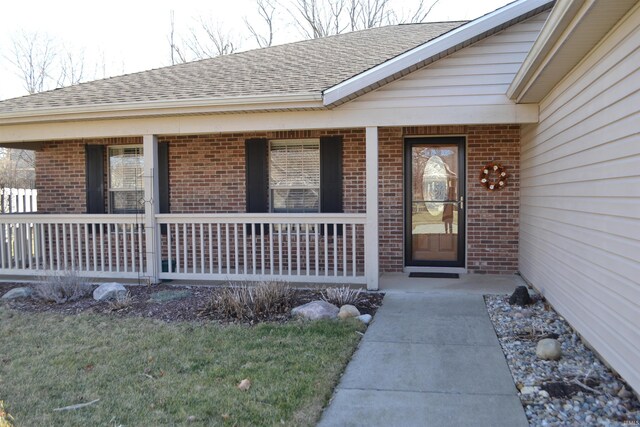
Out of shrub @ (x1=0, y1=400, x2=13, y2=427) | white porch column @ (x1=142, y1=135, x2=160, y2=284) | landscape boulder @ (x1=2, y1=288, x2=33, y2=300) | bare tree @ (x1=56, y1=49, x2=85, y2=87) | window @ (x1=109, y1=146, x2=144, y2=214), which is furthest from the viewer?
bare tree @ (x1=56, y1=49, x2=85, y2=87)

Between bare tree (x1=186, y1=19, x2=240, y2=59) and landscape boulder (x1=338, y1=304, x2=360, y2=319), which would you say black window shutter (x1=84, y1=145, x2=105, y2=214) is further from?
bare tree (x1=186, y1=19, x2=240, y2=59)

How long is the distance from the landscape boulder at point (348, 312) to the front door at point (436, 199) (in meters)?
2.83

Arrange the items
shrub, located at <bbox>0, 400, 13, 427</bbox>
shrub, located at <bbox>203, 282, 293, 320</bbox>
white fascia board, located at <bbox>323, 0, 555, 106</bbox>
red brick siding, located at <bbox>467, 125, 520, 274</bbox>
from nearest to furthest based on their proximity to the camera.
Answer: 1. shrub, located at <bbox>0, 400, 13, 427</bbox>
2. shrub, located at <bbox>203, 282, 293, 320</bbox>
3. white fascia board, located at <bbox>323, 0, 555, 106</bbox>
4. red brick siding, located at <bbox>467, 125, 520, 274</bbox>

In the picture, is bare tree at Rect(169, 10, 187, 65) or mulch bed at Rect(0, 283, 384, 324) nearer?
mulch bed at Rect(0, 283, 384, 324)

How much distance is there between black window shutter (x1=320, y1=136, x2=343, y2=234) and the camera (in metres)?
8.12

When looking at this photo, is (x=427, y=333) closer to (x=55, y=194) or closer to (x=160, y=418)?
(x=160, y=418)

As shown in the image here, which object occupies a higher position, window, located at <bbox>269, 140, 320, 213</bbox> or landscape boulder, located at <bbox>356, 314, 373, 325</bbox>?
window, located at <bbox>269, 140, 320, 213</bbox>

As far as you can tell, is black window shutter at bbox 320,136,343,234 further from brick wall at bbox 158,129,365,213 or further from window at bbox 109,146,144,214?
window at bbox 109,146,144,214

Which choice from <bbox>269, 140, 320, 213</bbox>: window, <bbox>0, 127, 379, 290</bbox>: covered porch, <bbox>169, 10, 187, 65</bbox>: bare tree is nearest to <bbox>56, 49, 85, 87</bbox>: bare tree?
<bbox>169, 10, 187, 65</bbox>: bare tree

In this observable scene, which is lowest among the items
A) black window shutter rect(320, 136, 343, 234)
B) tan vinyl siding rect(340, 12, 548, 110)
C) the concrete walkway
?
the concrete walkway

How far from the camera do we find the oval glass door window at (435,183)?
8.05 meters

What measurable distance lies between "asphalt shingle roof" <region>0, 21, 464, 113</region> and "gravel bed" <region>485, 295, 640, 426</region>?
3758 millimetres

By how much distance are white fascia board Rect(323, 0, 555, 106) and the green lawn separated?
2892mm

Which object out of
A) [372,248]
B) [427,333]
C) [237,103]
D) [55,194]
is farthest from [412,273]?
[55,194]
